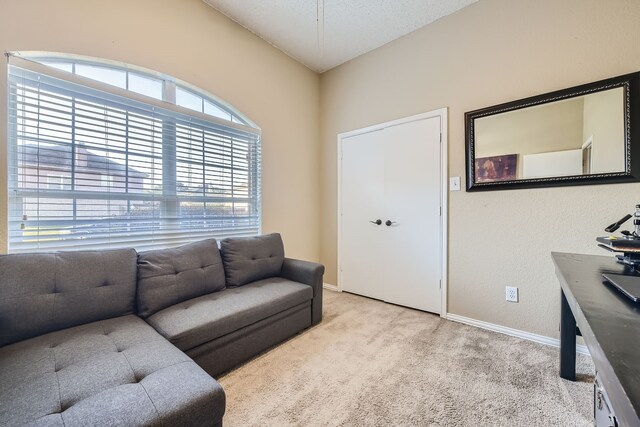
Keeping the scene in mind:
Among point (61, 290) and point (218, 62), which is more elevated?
point (218, 62)

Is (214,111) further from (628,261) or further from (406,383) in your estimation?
(628,261)

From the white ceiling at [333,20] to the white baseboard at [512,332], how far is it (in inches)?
113

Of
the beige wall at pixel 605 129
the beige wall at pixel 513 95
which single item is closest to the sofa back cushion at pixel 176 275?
the beige wall at pixel 513 95

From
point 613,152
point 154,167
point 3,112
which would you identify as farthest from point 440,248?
point 3,112

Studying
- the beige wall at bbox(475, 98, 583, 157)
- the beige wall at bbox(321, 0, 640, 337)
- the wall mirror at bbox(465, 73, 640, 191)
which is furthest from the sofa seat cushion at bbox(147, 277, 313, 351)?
the beige wall at bbox(475, 98, 583, 157)

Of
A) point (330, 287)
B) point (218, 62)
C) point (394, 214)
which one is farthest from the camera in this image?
point (330, 287)

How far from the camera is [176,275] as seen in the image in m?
1.82

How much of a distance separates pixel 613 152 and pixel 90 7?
145 inches

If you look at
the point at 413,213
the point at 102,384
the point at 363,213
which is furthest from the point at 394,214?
the point at 102,384

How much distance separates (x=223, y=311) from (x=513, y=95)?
280cm

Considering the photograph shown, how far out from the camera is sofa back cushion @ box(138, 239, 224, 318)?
1.67 metres

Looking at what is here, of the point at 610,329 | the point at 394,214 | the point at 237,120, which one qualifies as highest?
the point at 237,120

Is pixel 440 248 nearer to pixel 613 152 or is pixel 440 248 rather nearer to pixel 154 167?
pixel 613 152

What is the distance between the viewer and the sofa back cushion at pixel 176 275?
1.67 m
